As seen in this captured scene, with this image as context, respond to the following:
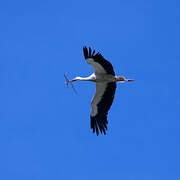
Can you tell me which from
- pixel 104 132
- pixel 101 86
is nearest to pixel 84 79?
pixel 101 86

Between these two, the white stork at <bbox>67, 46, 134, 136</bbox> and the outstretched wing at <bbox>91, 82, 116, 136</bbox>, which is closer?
the white stork at <bbox>67, 46, 134, 136</bbox>

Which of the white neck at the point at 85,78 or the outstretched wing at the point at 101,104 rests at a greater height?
the white neck at the point at 85,78

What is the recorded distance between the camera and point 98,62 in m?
20.7

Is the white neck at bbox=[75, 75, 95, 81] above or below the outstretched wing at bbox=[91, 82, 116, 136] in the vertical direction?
above

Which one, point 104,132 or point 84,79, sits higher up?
point 84,79

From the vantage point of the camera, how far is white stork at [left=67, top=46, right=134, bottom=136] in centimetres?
2067

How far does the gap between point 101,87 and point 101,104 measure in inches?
28.0

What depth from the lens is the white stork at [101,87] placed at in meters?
20.7

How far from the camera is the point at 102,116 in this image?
22.2m

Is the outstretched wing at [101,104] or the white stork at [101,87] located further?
the outstretched wing at [101,104]

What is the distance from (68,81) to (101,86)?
1.59 m

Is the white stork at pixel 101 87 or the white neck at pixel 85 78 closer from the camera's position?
the white stork at pixel 101 87

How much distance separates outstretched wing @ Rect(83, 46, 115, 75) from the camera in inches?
807

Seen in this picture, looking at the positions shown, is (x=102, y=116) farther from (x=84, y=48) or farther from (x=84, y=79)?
(x=84, y=48)
